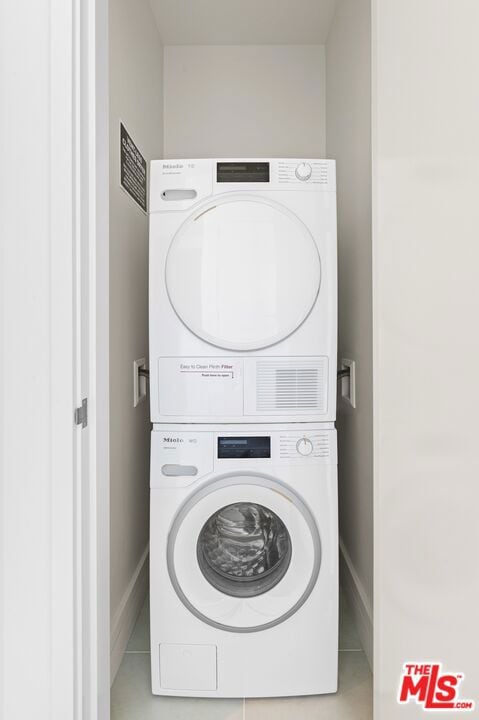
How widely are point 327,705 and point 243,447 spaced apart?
0.82 meters

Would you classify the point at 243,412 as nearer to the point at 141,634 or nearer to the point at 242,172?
the point at 242,172

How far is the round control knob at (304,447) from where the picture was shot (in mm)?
1560

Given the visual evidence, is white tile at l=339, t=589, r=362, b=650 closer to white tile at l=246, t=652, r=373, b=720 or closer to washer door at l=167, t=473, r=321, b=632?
white tile at l=246, t=652, r=373, b=720

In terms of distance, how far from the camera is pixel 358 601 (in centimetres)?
186

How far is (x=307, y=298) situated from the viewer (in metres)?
1.57

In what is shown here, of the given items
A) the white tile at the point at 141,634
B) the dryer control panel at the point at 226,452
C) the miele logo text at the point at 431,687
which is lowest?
the white tile at the point at 141,634

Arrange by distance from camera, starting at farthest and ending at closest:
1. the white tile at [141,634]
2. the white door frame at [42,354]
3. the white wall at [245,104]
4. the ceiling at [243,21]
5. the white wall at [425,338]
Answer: the white wall at [245,104], the ceiling at [243,21], the white tile at [141,634], the white door frame at [42,354], the white wall at [425,338]

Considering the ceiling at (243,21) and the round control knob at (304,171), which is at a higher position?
the ceiling at (243,21)

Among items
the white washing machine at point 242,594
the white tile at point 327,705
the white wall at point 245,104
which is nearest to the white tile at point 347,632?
the white tile at point 327,705

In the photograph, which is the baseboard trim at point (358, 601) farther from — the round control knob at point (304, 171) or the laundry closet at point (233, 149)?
the round control knob at point (304, 171)

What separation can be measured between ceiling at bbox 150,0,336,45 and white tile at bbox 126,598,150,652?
265 cm

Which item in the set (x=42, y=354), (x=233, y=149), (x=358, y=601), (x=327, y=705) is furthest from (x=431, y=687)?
(x=233, y=149)

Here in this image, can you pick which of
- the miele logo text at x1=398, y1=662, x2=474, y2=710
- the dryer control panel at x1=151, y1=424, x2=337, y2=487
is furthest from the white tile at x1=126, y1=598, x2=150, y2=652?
the miele logo text at x1=398, y1=662, x2=474, y2=710

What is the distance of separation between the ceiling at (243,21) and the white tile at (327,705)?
2714 millimetres
